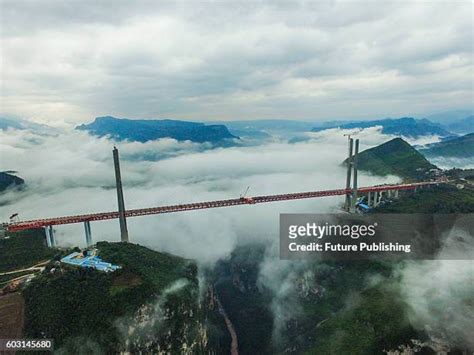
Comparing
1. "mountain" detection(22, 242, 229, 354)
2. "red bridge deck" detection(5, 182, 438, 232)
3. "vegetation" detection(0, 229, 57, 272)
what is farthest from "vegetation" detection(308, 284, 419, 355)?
"vegetation" detection(0, 229, 57, 272)

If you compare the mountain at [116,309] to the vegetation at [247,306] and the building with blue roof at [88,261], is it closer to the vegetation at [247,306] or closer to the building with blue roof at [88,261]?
the building with blue roof at [88,261]

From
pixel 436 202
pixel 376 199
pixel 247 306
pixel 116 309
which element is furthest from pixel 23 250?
pixel 436 202

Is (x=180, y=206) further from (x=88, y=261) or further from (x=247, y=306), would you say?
(x=247, y=306)

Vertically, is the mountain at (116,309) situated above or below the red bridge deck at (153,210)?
below

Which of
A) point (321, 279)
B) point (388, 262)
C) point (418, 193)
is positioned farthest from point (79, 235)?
point (418, 193)

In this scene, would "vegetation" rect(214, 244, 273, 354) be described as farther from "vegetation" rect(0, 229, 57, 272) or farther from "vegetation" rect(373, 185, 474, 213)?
"vegetation" rect(0, 229, 57, 272)

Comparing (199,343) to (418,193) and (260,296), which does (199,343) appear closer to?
(260,296)

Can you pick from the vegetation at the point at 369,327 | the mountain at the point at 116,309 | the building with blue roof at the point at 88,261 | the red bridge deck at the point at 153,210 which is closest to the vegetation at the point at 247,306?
the vegetation at the point at 369,327

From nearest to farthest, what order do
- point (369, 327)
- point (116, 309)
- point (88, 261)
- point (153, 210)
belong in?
point (116, 309) < point (369, 327) < point (88, 261) < point (153, 210)
